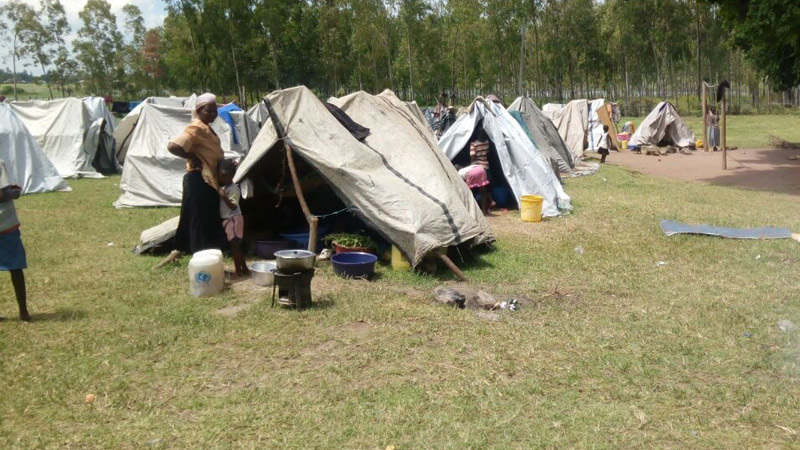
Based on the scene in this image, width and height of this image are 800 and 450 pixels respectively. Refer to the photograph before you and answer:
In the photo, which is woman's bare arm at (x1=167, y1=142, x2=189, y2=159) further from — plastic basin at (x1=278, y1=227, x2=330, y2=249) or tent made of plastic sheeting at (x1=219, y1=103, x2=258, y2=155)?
tent made of plastic sheeting at (x1=219, y1=103, x2=258, y2=155)

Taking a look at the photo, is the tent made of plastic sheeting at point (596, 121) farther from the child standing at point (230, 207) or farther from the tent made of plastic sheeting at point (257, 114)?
the child standing at point (230, 207)

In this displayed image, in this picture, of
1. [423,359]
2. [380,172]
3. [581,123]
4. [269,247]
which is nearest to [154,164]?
[269,247]

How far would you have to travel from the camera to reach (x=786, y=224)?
870 cm

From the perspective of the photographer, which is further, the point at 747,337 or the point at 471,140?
the point at 471,140

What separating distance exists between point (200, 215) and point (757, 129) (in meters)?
26.8

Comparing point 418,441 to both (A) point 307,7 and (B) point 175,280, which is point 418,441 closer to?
(B) point 175,280

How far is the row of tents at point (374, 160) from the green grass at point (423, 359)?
2.02 feet

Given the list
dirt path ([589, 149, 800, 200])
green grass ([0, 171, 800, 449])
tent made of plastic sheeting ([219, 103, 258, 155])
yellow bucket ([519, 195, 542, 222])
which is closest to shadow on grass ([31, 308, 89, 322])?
green grass ([0, 171, 800, 449])

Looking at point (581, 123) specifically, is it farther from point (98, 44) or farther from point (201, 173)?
point (98, 44)

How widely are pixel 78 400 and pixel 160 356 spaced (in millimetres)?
716

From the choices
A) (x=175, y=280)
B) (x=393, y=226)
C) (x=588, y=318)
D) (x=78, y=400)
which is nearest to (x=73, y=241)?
(x=175, y=280)

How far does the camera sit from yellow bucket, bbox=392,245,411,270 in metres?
6.51

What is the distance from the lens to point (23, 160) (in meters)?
13.1

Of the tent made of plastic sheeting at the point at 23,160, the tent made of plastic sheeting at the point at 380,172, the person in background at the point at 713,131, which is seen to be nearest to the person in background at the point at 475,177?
the tent made of plastic sheeting at the point at 380,172
